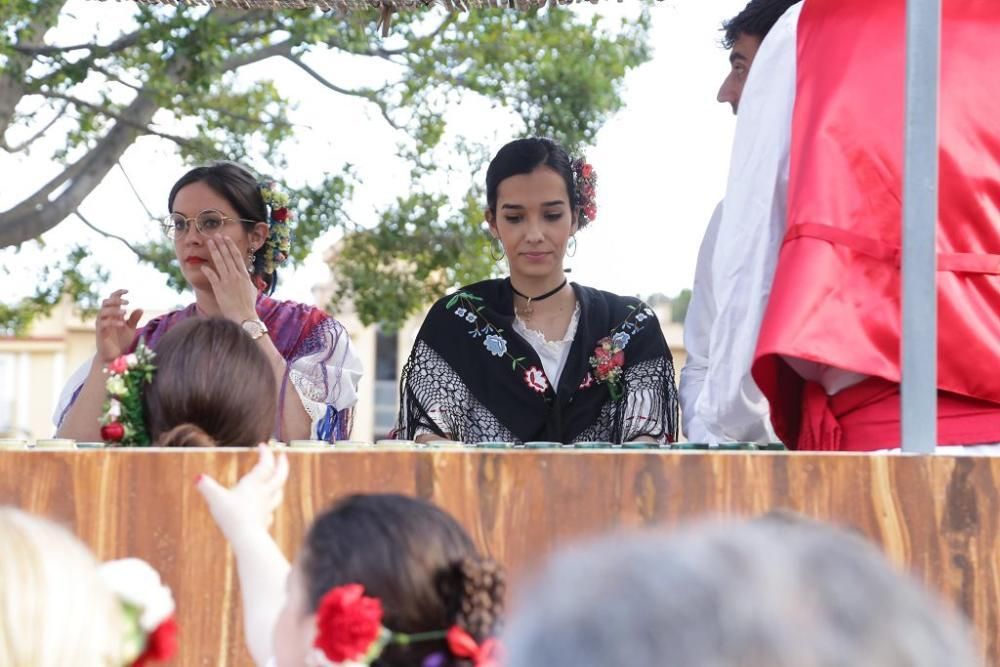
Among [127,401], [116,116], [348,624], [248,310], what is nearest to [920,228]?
[348,624]

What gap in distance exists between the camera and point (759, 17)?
137 inches

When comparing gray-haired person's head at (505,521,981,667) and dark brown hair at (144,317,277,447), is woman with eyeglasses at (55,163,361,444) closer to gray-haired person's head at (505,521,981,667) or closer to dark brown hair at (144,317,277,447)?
dark brown hair at (144,317,277,447)

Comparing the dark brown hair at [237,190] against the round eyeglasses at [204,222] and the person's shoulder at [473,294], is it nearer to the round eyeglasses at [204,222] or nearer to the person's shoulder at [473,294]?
the round eyeglasses at [204,222]

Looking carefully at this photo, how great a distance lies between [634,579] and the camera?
0.88 meters

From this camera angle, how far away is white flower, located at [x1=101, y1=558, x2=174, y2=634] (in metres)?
1.53

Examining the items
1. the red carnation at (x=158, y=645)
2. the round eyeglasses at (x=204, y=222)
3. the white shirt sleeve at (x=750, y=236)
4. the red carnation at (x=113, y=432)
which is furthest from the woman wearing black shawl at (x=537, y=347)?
the red carnation at (x=158, y=645)

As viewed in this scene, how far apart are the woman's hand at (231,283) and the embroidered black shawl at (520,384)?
48cm

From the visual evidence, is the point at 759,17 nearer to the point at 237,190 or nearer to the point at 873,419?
the point at 873,419

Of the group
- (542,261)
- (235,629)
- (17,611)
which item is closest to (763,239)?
(235,629)

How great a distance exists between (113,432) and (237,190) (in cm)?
169

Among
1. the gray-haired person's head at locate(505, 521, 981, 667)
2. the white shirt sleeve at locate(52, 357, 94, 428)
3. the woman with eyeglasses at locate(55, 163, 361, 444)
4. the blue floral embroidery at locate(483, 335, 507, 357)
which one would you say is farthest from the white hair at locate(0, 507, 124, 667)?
the white shirt sleeve at locate(52, 357, 94, 428)

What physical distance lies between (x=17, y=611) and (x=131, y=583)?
0.32m

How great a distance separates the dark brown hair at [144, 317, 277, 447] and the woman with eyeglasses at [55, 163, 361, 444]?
1.12 metres

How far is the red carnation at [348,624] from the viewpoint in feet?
5.54
